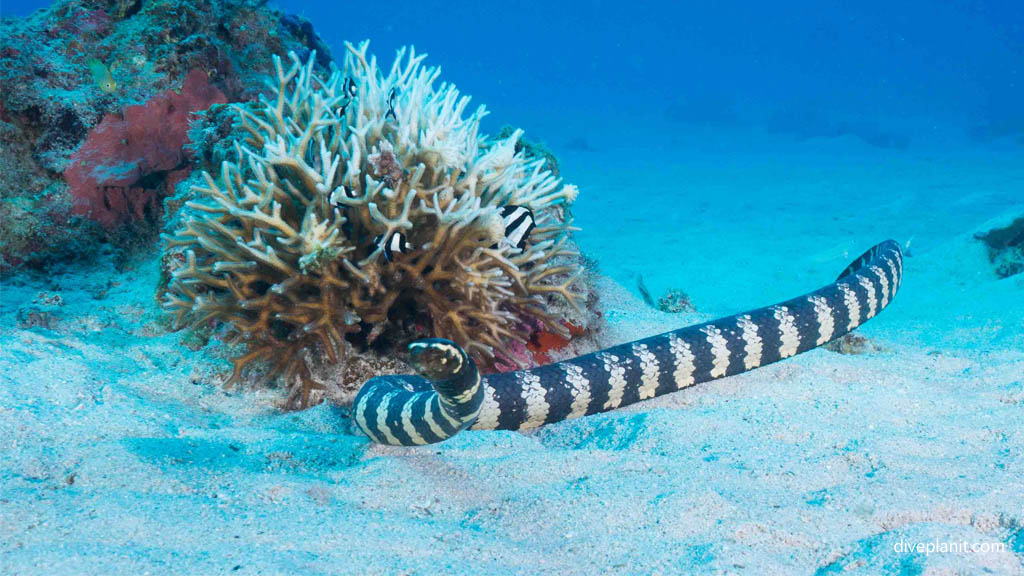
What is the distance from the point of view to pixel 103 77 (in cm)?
562

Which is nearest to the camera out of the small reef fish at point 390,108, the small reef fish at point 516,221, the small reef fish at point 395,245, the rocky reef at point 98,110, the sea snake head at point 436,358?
the sea snake head at point 436,358

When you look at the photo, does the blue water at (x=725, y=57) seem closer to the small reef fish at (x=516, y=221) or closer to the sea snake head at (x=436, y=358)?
the small reef fish at (x=516, y=221)

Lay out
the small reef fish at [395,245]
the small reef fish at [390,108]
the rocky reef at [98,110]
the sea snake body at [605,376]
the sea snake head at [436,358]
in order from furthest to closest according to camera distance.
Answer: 1. the rocky reef at [98,110]
2. the small reef fish at [390,108]
3. the small reef fish at [395,245]
4. the sea snake body at [605,376]
5. the sea snake head at [436,358]

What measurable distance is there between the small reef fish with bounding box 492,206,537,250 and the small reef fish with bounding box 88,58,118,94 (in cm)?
436

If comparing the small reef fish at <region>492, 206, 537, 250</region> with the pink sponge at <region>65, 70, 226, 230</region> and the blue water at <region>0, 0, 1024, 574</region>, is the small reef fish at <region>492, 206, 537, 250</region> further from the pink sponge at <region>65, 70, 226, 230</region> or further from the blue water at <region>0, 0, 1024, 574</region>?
the pink sponge at <region>65, 70, 226, 230</region>

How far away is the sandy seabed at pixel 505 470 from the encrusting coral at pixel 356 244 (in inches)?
19.6

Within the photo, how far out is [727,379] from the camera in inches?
178

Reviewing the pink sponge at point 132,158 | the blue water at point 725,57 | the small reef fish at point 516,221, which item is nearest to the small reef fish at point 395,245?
the small reef fish at point 516,221

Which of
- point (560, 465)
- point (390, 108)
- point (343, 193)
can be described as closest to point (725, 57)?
point (390, 108)

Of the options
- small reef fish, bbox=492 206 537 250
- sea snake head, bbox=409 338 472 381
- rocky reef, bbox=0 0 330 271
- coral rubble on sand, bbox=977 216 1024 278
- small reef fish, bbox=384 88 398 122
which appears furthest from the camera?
coral rubble on sand, bbox=977 216 1024 278

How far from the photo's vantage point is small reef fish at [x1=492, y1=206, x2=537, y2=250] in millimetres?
3818

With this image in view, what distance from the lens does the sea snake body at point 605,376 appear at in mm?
2562

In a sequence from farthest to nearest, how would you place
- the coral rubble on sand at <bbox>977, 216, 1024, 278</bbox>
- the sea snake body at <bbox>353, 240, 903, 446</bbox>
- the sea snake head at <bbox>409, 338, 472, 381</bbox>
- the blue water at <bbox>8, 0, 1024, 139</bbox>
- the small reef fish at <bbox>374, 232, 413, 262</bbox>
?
the blue water at <bbox>8, 0, 1024, 139</bbox>, the coral rubble on sand at <bbox>977, 216, 1024, 278</bbox>, the small reef fish at <bbox>374, 232, 413, 262</bbox>, the sea snake body at <bbox>353, 240, 903, 446</bbox>, the sea snake head at <bbox>409, 338, 472, 381</bbox>

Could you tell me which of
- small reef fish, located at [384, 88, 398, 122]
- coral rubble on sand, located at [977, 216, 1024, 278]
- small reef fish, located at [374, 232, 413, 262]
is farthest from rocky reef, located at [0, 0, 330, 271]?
coral rubble on sand, located at [977, 216, 1024, 278]
